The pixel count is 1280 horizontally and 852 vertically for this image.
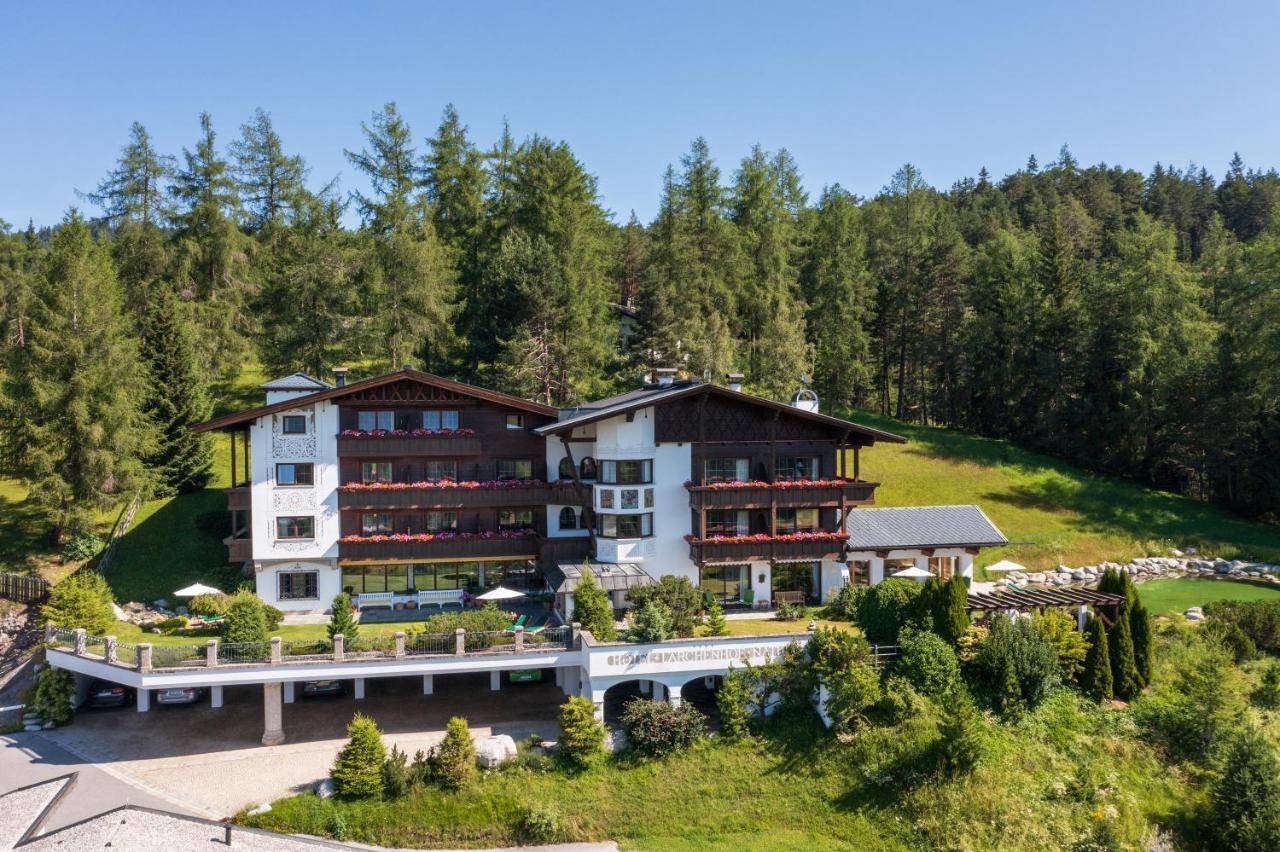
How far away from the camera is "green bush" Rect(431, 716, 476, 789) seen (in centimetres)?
2317

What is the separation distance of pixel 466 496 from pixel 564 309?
1631 centimetres

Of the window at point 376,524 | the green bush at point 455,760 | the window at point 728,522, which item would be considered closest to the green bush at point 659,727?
the green bush at point 455,760

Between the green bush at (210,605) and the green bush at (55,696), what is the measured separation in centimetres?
497

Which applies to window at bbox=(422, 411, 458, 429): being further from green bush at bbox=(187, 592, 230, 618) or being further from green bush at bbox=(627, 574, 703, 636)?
green bush at bbox=(627, 574, 703, 636)

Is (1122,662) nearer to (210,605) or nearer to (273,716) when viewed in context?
(273,716)

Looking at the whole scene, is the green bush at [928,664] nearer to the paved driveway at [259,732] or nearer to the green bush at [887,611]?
the green bush at [887,611]

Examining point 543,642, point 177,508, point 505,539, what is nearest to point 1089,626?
point 543,642

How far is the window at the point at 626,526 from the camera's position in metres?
33.1

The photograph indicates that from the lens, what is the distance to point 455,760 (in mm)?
23328

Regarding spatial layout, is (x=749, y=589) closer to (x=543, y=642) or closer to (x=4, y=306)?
(x=543, y=642)

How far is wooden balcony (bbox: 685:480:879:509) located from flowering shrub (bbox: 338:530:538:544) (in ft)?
23.0

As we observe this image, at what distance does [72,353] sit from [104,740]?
694 inches

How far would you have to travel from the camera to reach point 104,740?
2583cm

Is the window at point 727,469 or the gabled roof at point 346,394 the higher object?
the gabled roof at point 346,394
